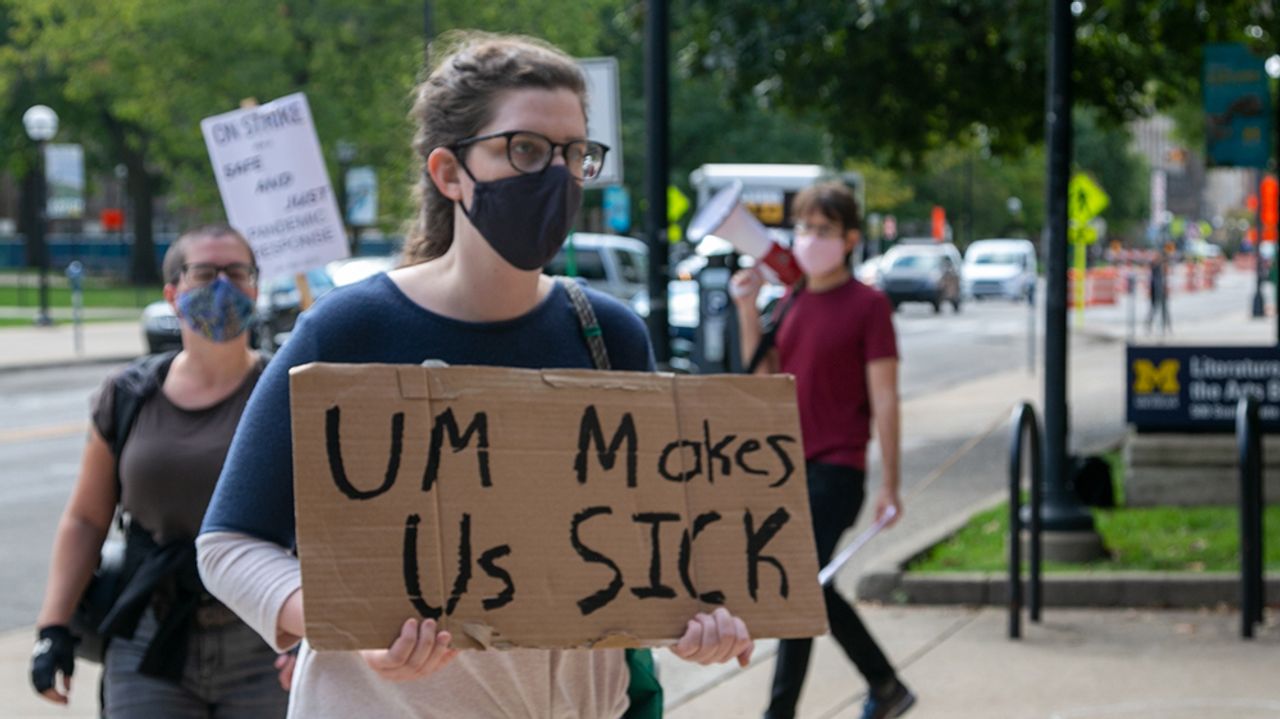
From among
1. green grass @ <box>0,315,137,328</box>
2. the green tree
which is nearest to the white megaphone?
the green tree

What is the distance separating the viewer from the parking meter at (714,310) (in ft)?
52.0

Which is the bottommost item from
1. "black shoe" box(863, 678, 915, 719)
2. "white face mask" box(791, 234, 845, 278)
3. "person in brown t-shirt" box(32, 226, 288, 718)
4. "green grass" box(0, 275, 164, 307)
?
"green grass" box(0, 275, 164, 307)

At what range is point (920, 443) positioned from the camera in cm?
1653

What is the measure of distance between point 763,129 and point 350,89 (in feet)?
76.2

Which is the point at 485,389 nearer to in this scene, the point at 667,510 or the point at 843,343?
the point at 667,510

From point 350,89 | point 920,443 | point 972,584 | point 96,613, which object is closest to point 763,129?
point 350,89

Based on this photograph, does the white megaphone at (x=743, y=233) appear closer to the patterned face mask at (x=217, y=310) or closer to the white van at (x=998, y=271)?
the patterned face mask at (x=217, y=310)

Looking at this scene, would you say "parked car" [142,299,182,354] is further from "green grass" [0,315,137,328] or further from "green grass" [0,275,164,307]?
"green grass" [0,275,164,307]

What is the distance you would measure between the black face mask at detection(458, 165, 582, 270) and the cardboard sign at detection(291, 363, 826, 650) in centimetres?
23

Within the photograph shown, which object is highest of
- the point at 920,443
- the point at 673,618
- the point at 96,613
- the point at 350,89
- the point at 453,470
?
the point at 350,89

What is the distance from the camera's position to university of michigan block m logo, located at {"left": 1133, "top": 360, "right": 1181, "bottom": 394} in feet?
35.7

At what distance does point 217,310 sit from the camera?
4277 mm

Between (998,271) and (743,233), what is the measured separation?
49574 mm

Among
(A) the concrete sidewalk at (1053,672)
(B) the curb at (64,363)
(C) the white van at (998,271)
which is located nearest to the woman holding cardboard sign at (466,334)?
(A) the concrete sidewalk at (1053,672)
